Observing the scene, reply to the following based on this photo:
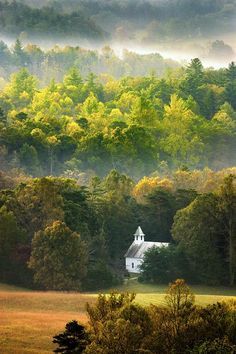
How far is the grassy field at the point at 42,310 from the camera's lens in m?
35.3

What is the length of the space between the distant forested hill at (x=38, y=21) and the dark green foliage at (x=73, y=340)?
12570cm

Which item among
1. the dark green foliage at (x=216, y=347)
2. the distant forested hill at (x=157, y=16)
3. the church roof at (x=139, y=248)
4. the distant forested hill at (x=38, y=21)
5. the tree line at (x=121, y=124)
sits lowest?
the dark green foliage at (x=216, y=347)

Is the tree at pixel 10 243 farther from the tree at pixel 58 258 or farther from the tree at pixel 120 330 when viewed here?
the tree at pixel 120 330

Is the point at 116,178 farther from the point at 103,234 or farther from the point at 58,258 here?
the point at 58,258

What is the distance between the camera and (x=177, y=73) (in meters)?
128

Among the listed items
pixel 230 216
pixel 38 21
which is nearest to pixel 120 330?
pixel 230 216

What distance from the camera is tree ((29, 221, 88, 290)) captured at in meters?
51.0

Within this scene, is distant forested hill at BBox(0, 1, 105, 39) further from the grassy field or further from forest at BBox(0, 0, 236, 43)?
the grassy field

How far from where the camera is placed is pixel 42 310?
143ft

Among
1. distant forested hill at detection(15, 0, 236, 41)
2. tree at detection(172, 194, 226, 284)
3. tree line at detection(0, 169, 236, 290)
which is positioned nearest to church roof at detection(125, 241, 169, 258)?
tree line at detection(0, 169, 236, 290)

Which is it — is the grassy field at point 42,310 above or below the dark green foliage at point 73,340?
above

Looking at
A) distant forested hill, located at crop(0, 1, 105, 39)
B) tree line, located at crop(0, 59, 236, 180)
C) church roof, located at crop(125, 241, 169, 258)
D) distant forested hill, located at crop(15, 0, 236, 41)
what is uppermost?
distant forested hill, located at crop(15, 0, 236, 41)

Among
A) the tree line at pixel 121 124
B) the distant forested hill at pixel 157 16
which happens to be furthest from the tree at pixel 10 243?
the distant forested hill at pixel 157 16

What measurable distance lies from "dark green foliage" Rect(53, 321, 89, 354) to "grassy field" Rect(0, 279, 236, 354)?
2.75 metres
